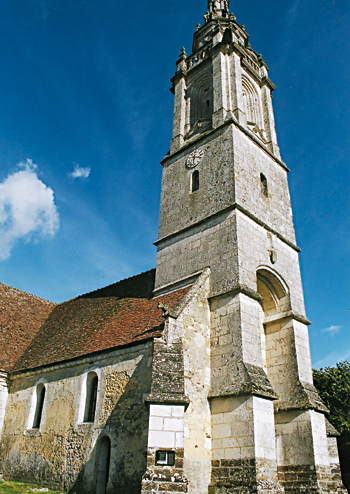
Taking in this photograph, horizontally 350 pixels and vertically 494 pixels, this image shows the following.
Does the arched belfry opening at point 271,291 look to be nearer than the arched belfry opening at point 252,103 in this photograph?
Yes

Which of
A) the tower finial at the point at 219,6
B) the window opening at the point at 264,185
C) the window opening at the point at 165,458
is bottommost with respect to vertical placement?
the window opening at the point at 165,458

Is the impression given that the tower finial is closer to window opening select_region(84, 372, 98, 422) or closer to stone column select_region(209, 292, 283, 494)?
stone column select_region(209, 292, 283, 494)

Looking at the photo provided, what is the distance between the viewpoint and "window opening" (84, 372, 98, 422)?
12.9 metres

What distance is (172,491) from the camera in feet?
28.2

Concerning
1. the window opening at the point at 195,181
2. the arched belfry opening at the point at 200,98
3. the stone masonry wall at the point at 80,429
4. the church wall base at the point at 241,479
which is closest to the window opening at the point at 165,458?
the stone masonry wall at the point at 80,429

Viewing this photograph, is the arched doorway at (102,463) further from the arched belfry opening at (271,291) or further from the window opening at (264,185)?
the window opening at (264,185)

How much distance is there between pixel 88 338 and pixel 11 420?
4.64m

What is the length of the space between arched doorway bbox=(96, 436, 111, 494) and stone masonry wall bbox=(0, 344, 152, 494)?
13 cm

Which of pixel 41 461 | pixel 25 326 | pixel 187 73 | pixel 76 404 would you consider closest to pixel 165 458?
pixel 76 404

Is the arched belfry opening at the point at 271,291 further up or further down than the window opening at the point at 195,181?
further down

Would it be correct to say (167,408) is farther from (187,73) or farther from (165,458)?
(187,73)

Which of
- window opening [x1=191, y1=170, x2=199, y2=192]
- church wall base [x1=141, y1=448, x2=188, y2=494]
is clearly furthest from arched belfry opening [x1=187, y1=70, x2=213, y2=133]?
church wall base [x1=141, y1=448, x2=188, y2=494]

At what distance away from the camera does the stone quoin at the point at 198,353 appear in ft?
34.1

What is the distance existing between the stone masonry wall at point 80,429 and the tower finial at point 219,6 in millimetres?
19537
